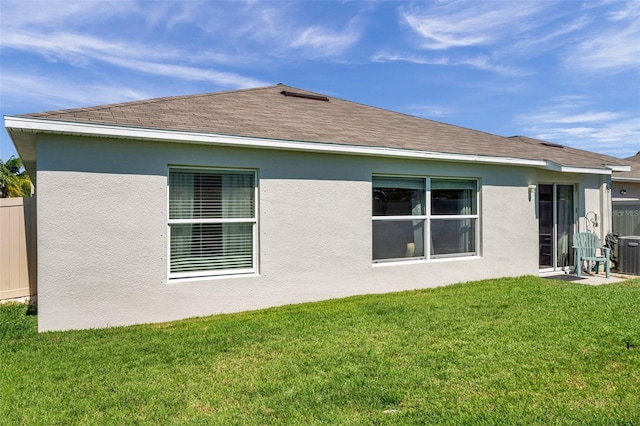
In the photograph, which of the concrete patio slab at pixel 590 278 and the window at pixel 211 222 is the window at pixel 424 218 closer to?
the concrete patio slab at pixel 590 278

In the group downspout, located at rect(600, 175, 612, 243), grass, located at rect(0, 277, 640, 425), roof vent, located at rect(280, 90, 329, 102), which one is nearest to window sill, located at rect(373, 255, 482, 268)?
grass, located at rect(0, 277, 640, 425)

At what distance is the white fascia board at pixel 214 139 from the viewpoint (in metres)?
5.41

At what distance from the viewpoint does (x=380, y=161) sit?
814cm

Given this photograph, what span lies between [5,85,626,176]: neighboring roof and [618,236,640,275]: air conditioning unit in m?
2.09

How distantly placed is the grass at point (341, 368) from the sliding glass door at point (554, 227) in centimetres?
422

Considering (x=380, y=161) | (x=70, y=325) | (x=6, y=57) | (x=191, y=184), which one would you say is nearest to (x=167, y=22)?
(x=6, y=57)

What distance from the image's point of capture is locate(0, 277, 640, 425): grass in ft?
10.8

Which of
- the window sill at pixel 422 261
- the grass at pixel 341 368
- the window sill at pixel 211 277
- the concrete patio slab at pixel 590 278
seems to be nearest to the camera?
the grass at pixel 341 368

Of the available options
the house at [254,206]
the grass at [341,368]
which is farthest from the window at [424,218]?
the grass at [341,368]

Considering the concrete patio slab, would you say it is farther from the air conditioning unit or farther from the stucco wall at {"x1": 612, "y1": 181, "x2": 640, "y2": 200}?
the stucco wall at {"x1": 612, "y1": 181, "x2": 640, "y2": 200}

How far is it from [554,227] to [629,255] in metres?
2.12

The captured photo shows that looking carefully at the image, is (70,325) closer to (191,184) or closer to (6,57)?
(191,184)

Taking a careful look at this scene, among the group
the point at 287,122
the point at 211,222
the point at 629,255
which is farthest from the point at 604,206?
the point at 211,222

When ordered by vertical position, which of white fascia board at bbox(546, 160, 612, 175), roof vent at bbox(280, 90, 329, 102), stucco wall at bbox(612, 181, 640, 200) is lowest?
stucco wall at bbox(612, 181, 640, 200)
